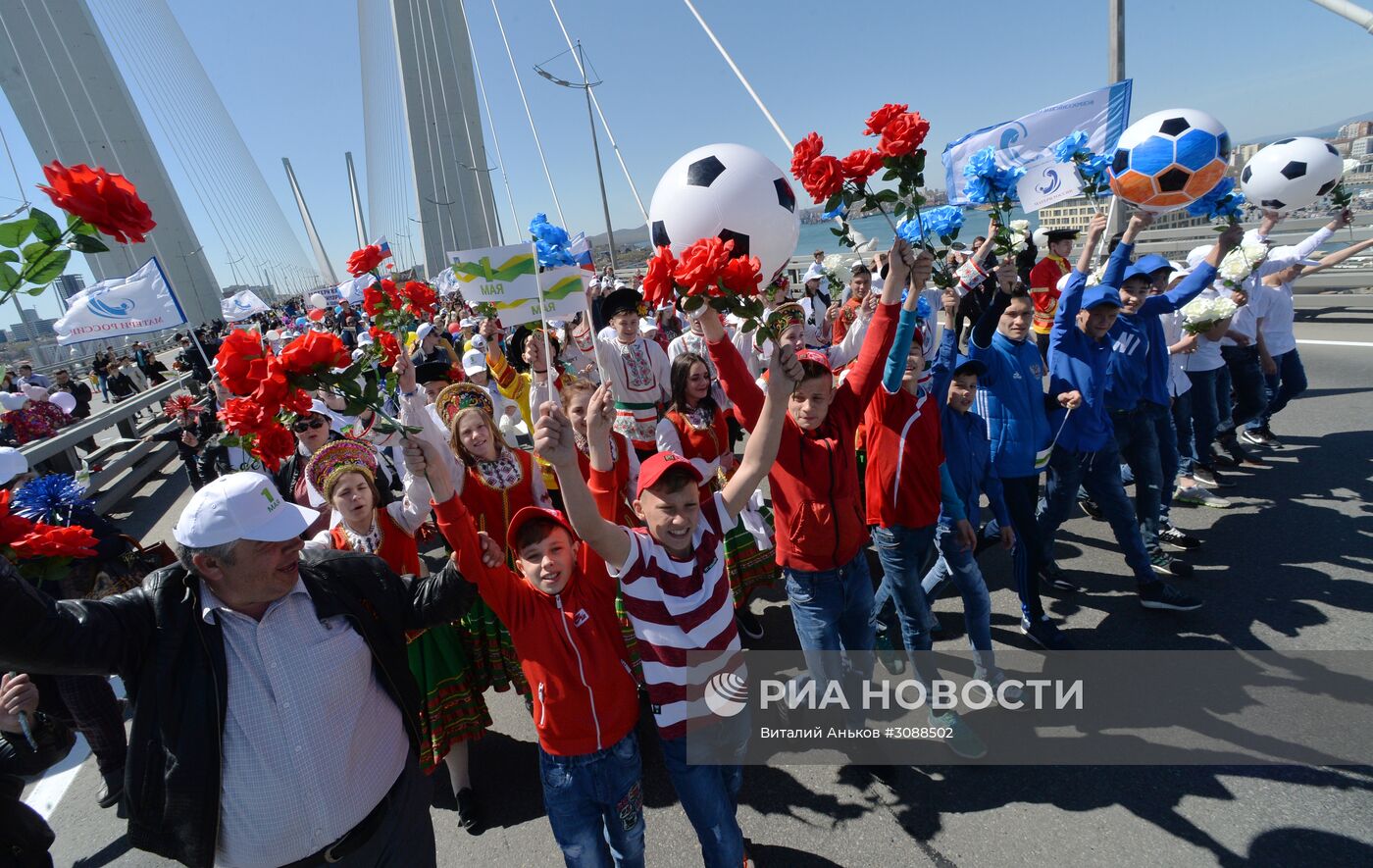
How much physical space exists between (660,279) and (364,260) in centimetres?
596

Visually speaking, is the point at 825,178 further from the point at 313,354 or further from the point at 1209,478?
the point at 1209,478

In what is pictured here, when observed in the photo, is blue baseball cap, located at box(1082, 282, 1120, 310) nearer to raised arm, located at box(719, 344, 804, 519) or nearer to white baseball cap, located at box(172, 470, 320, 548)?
raised arm, located at box(719, 344, 804, 519)

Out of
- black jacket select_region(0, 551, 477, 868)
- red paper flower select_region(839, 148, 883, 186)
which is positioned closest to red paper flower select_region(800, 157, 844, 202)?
red paper flower select_region(839, 148, 883, 186)

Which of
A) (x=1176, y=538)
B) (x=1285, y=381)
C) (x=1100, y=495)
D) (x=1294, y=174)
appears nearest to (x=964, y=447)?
(x=1100, y=495)

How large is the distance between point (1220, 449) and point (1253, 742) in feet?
14.2

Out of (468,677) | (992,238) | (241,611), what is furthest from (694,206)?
(468,677)

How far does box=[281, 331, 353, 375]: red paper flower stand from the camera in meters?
1.83

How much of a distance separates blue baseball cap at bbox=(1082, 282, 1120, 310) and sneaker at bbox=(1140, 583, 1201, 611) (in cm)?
170

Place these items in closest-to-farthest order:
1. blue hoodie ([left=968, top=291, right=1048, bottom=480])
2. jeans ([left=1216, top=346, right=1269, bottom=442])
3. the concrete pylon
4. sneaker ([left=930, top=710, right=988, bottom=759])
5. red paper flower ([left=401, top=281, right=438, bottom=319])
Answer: sneaker ([left=930, top=710, right=988, bottom=759]), blue hoodie ([left=968, top=291, right=1048, bottom=480]), jeans ([left=1216, top=346, right=1269, bottom=442]), red paper flower ([left=401, top=281, right=438, bottom=319]), the concrete pylon

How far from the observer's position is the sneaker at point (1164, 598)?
12.1ft

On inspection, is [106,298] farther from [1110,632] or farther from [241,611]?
[1110,632]

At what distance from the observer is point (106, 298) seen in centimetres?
680

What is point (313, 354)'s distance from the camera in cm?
186

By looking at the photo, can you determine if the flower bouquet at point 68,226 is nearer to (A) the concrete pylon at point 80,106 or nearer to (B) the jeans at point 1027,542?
(B) the jeans at point 1027,542
